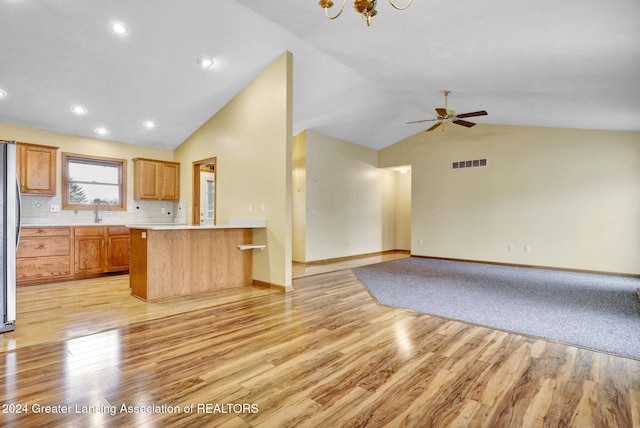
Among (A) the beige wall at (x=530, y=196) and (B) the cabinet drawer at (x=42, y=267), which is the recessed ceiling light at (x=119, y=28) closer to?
(B) the cabinet drawer at (x=42, y=267)

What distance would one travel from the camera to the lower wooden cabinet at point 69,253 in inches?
191

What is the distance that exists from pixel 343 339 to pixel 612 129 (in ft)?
21.9

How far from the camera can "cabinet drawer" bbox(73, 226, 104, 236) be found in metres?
5.31

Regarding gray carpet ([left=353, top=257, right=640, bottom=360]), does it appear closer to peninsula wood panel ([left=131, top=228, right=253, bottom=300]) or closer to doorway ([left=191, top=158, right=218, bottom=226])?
peninsula wood panel ([left=131, top=228, right=253, bottom=300])

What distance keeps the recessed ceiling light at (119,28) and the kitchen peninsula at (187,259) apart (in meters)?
2.31

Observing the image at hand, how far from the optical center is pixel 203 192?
26.7 ft

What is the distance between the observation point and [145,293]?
402 cm

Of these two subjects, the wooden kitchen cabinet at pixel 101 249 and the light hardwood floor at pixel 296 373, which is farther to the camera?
the wooden kitchen cabinet at pixel 101 249

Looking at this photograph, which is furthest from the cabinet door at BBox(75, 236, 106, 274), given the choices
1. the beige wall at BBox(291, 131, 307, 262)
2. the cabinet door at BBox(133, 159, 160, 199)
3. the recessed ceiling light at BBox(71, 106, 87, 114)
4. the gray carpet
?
the gray carpet

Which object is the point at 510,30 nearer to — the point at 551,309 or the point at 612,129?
the point at 551,309

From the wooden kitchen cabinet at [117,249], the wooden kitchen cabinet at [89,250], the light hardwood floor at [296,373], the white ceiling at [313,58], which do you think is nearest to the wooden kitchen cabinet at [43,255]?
the wooden kitchen cabinet at [89,250]

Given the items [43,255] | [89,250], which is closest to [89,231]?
[89,250]

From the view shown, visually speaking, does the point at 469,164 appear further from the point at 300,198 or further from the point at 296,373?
the point at 296,373

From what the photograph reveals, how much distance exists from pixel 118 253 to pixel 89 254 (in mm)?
432
